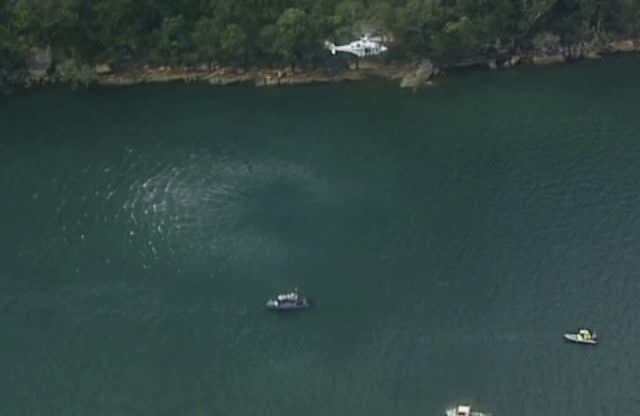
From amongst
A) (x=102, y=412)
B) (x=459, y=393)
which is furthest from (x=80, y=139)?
(x=459, y=393)

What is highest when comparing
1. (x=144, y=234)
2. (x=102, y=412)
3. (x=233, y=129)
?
(x=233, y=129)

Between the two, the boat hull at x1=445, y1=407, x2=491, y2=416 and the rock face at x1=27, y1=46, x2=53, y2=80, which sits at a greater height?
the rock face at x1=27, y1=46, x2=53, y2=80

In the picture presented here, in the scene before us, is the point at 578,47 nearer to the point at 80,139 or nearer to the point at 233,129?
the point at 233,129

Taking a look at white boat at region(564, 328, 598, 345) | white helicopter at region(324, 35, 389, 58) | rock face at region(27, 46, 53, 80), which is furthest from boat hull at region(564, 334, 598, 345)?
rock face at region(27, 46, 53, 80)

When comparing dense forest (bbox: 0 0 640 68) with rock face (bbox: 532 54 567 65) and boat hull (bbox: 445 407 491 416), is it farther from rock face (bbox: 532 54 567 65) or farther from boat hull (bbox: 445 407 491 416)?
boat hull (bbox: 445 407 491 416)

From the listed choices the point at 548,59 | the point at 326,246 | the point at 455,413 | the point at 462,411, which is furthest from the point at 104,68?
the point at 462,411

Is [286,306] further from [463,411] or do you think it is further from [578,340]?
[578,340]

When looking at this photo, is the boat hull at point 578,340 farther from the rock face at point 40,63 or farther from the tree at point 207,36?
the rock face at point 40,63
